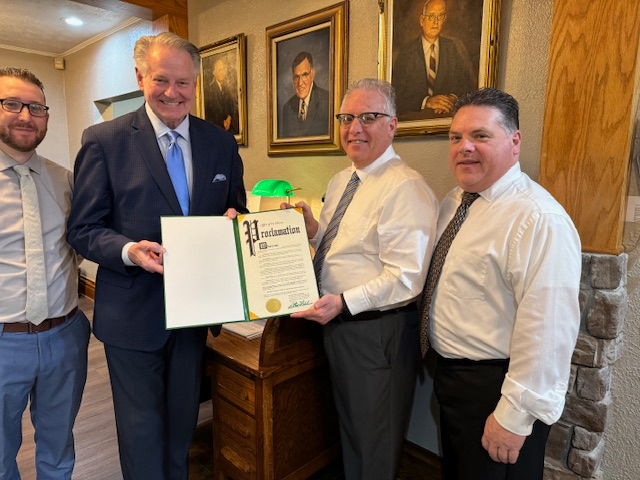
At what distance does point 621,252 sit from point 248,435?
1494mm

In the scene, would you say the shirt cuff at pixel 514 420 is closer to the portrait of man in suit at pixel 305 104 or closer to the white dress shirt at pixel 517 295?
the white dress shirt at pixel 517 295

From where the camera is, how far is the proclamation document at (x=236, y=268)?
1300mm

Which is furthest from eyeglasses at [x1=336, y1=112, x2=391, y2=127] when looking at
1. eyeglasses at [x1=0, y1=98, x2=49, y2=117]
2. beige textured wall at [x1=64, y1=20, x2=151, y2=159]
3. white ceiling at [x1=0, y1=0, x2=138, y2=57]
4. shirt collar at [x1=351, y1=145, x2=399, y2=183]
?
white ceiling at [x1=0, y1=0, x2=138, y2=57]

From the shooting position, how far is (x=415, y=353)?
5.09 feet

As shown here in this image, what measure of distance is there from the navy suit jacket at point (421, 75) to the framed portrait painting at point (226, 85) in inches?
46.4

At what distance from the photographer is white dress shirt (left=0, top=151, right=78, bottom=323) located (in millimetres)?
1410

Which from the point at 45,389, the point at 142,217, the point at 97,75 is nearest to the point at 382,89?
the point at 142,217

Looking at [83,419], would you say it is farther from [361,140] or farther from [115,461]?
[361,140]

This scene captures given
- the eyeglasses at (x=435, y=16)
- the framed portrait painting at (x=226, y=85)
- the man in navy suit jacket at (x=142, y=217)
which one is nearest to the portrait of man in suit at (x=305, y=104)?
the framed portrait painting at (x=226, y=85)

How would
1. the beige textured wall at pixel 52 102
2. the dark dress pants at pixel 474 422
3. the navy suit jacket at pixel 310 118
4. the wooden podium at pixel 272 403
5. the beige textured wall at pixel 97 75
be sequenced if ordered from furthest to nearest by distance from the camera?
the beige textured wall at pixel 52 102 < the beige textured wall at pixel 97 75 < the navy suit jacket at pixel 310 118 < the wooden podium at pixel 272 403 < the dark dress pants at pixel 474 422

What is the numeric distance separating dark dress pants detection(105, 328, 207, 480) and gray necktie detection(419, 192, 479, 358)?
30.9 inches

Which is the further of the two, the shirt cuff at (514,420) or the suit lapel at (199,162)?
the suit lapel at (199,162)

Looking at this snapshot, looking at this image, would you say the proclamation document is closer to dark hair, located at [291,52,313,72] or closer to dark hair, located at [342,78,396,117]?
dark hair, located at [342,78,396,117]

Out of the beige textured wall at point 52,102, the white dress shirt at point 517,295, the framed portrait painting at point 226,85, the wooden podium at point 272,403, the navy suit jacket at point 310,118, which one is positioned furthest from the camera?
the beige textured wall at point 52,102
